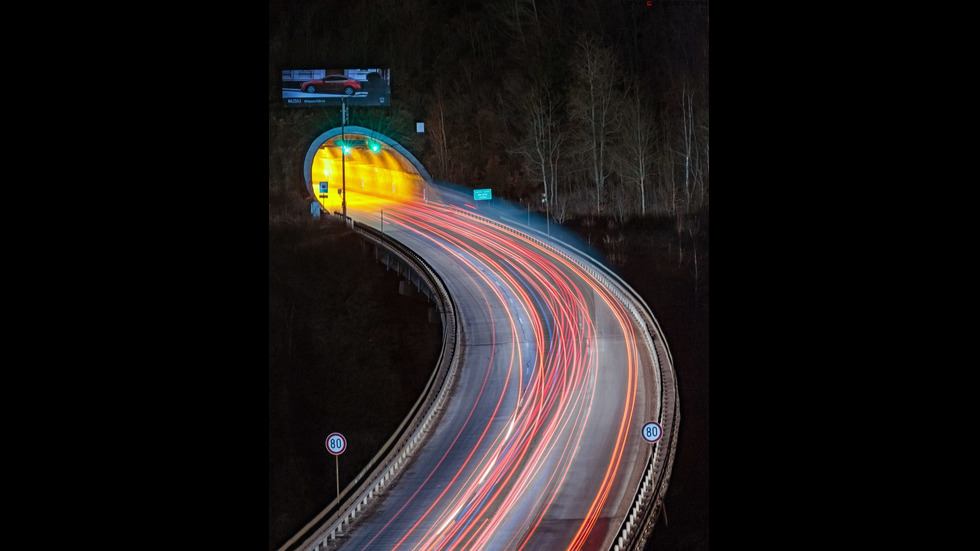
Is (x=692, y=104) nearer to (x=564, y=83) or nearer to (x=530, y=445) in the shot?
(x=564, y=83)

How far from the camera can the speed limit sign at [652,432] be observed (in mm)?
12875

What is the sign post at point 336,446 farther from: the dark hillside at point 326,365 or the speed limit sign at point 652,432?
the speed limit sign at point 652,432

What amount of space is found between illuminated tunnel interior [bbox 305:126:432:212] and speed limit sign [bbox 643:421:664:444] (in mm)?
3682

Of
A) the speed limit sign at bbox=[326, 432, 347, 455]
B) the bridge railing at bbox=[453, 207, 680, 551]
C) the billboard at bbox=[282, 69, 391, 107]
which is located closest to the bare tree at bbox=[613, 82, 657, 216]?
the bridge railing at bbox=[453, 207, 680, 551]

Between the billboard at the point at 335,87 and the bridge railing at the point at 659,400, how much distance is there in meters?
1.75

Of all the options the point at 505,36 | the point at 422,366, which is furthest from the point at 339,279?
the point at 505,36

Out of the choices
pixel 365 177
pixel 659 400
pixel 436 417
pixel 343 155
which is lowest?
pixel 436 417

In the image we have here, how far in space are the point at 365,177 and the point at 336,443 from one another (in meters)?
3.04

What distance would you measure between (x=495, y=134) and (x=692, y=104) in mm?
2261

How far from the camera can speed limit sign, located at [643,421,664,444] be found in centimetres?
1288

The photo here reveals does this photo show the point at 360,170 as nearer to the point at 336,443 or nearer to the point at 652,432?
the point at 336,443

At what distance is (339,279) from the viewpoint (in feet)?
42.7

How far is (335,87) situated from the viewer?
13164 mm

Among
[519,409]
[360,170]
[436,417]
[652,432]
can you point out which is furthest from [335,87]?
[652,432]
